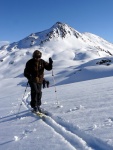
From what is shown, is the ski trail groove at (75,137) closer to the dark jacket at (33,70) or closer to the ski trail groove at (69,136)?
the ski trail groove at (69,136)

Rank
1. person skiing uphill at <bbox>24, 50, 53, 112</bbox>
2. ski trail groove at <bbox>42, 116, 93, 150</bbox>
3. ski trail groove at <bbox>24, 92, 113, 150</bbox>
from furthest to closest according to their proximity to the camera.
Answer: person skiing uphill at <bbox>24, 50, 53, 112</bbox> → ski trail groove at <bbox>42, 116, 93, 150</bbox> → ski trail groove at <bbox>24, 92, 113, 150</bbox>

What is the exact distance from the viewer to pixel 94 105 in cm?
1154

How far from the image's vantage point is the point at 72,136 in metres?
7.42

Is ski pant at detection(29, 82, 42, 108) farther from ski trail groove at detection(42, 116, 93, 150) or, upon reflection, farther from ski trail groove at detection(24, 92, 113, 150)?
ski trail groove at detection(24, 92, 113, 150)

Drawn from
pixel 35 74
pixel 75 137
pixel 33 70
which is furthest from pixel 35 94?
pixel 75 137

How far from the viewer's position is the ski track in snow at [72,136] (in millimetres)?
6470

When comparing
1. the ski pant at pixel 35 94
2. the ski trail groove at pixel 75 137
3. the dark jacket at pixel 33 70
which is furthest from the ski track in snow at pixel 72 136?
the dark jacket at pixel 33 70

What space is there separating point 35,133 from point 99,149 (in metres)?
2.47

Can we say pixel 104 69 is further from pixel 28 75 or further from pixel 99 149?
pixel 99 149

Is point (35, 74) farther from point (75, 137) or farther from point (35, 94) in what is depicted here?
point (75, 137)

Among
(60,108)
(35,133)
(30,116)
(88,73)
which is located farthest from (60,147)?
(88,73)

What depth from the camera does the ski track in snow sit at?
21.2ft

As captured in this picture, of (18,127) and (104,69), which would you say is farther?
(104,69)

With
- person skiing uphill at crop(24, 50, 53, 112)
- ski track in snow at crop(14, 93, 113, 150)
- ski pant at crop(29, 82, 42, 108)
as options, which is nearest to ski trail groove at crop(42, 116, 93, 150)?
ski track in snow at crop(14, 93, 113, 150)
